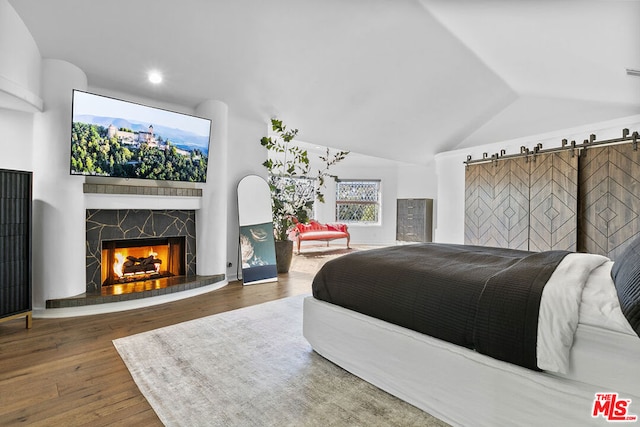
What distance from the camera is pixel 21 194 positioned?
8.64 ft

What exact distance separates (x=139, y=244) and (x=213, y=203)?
3.12 feet

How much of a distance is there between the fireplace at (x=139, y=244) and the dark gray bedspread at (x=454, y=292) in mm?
2456

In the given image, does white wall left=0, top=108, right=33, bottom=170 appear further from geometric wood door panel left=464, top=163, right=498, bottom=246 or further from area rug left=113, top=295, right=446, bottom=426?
geometric wood door panel left=464, top=163, right=498, bottom=246

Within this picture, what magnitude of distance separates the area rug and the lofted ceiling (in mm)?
2609

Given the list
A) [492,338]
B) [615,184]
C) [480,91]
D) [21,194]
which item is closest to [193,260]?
[21,194]

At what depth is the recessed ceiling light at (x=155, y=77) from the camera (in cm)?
338

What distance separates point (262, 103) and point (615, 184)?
437 centimetres

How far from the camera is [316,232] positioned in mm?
7703

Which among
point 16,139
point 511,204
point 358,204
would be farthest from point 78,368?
point 358,204

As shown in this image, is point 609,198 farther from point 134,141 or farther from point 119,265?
point 119,265

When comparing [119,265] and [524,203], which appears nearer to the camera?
[119,265]

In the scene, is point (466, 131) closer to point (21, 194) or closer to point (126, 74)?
point (126, 74)

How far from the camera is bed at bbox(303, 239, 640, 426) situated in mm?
1178

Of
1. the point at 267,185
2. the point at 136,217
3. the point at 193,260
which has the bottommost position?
the point at 193,260
